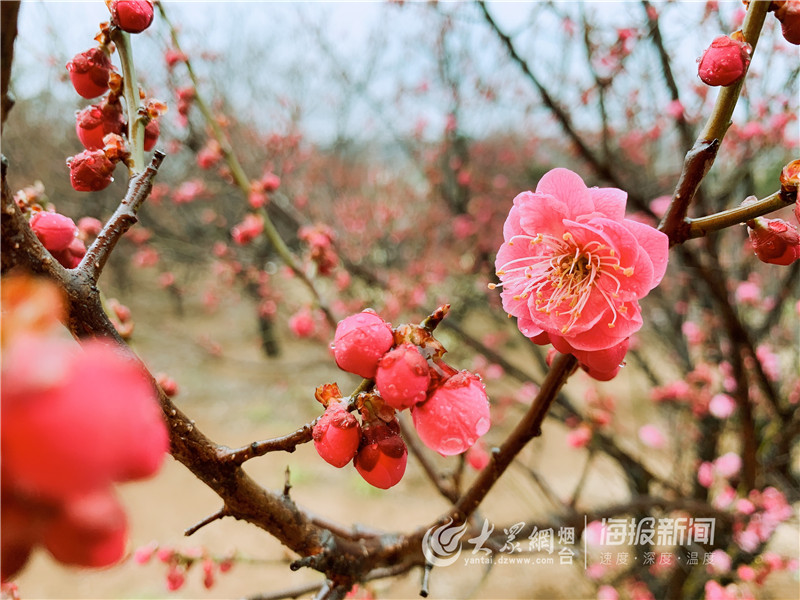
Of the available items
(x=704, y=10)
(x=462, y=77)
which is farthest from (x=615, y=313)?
(x=462, y=77)

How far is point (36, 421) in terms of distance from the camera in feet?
0.60

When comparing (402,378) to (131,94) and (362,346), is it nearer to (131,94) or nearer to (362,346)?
(362,346)

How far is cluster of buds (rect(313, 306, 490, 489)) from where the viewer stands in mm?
463

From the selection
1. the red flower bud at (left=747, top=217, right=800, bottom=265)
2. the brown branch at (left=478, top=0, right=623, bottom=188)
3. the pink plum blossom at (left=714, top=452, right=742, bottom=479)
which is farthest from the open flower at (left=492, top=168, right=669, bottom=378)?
the pink plum blossom at (left=714, top=452, right=742, bottom=479)

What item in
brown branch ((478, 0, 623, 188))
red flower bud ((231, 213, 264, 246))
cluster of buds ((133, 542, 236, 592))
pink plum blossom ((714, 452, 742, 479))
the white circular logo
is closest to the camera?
the white circular logo

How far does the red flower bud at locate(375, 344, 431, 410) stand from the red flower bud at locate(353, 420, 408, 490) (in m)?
0.06

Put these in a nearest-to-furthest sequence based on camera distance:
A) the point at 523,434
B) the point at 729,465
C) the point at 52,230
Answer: the point at 52,230
the point at 523,434
the point at 729,465

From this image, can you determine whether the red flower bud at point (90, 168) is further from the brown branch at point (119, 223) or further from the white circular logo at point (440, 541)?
the white circular logo at point (440, 541)

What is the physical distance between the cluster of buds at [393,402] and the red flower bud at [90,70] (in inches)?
17.6

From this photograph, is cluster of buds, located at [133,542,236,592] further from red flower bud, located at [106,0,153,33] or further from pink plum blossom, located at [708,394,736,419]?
pink plum blossom, located at [708,394,736,419]

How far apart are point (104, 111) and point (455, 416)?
558 mm

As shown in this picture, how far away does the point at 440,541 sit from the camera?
851 mm

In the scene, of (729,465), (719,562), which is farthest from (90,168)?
(729,465)

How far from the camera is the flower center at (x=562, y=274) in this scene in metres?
0.58
